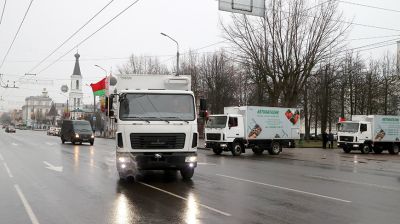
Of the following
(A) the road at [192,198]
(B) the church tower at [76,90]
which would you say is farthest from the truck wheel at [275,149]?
(B) the church tower at [76,90]

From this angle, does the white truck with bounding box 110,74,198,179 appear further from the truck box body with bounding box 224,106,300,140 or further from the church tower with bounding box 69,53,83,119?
the church tower with bounding box 69,53,83,119

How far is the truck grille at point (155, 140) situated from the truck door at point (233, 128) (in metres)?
15.5

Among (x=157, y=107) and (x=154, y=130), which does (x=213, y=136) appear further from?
(x=154, y=130)

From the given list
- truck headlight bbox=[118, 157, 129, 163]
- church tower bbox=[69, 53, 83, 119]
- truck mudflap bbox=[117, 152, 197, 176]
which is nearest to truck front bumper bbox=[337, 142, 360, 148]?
truck mudflap bbox=[117, 152, 197, 176]

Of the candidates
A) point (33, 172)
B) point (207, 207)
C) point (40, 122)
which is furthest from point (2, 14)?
point (40, 122)

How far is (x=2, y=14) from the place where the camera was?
23.2 metres

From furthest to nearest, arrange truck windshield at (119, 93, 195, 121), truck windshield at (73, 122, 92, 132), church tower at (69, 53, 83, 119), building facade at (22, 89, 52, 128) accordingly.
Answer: building facade at (22, 89, 52, 128), church tower at (69, 53, 83, 119), truck windshield at (73, 122, 92, 132), truck windshield at (119, 93, 195, 121)

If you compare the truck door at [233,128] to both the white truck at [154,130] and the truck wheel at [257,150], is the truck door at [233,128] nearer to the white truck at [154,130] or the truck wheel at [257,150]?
the truck wheel at [257,150]

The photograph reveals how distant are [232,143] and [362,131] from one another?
1342cm

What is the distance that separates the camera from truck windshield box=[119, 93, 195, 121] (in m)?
13.6

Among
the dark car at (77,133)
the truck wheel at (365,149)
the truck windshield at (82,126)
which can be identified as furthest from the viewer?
the truck windshield at (82,126)

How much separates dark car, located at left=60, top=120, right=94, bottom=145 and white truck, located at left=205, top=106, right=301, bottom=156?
13151mm

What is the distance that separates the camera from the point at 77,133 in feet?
126

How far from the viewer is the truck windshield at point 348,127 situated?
121 feet
